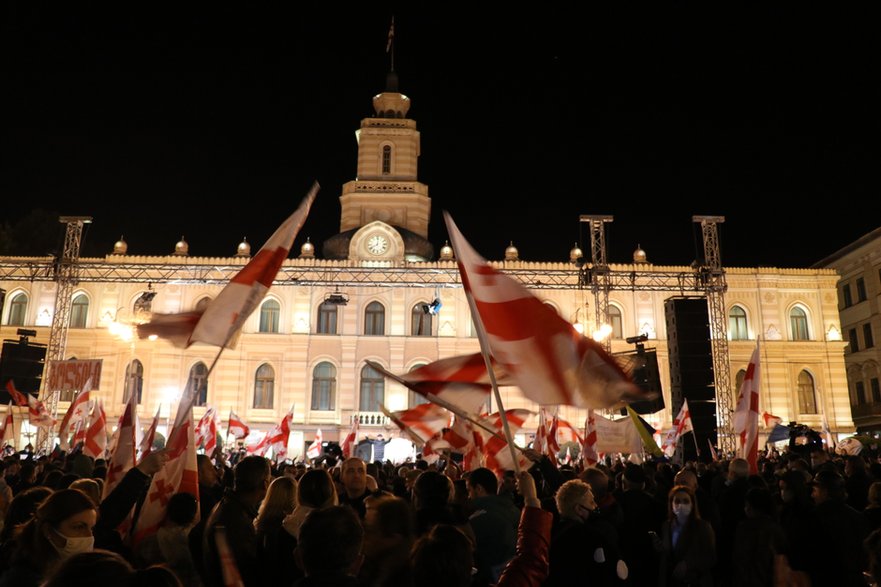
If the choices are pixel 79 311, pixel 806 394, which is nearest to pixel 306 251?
pixel 79 311

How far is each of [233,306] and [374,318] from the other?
32.5 m

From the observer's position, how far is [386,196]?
43.3 meters

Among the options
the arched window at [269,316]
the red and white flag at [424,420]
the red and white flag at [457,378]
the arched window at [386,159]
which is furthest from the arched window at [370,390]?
the red and white flag at [457,378]

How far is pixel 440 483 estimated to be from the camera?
489 centimetres

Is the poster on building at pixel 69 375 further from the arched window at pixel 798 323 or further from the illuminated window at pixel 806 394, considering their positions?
the arched window at pixel 798 323

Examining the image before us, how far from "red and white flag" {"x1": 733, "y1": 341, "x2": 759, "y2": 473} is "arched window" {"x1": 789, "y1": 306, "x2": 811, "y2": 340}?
1176 inches

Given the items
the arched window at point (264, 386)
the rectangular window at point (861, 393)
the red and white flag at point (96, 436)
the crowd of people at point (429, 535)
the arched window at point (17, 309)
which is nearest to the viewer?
the crowd of people at point (429, 535)

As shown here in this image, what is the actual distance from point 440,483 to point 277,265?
8.21ft

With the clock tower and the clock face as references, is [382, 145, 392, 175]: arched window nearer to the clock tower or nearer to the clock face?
the clock tower

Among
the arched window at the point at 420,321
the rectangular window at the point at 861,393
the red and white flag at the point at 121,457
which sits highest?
the arched window at the point at 420,321

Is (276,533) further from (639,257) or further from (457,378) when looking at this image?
(639,257)

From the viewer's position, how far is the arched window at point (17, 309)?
37.9 metres

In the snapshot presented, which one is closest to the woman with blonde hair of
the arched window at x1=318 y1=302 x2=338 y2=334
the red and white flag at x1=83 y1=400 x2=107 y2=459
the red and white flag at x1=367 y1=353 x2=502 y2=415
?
the red and white flag at x1=367 y1=353 x2=502 y2=415

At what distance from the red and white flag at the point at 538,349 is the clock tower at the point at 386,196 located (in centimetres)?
3296
